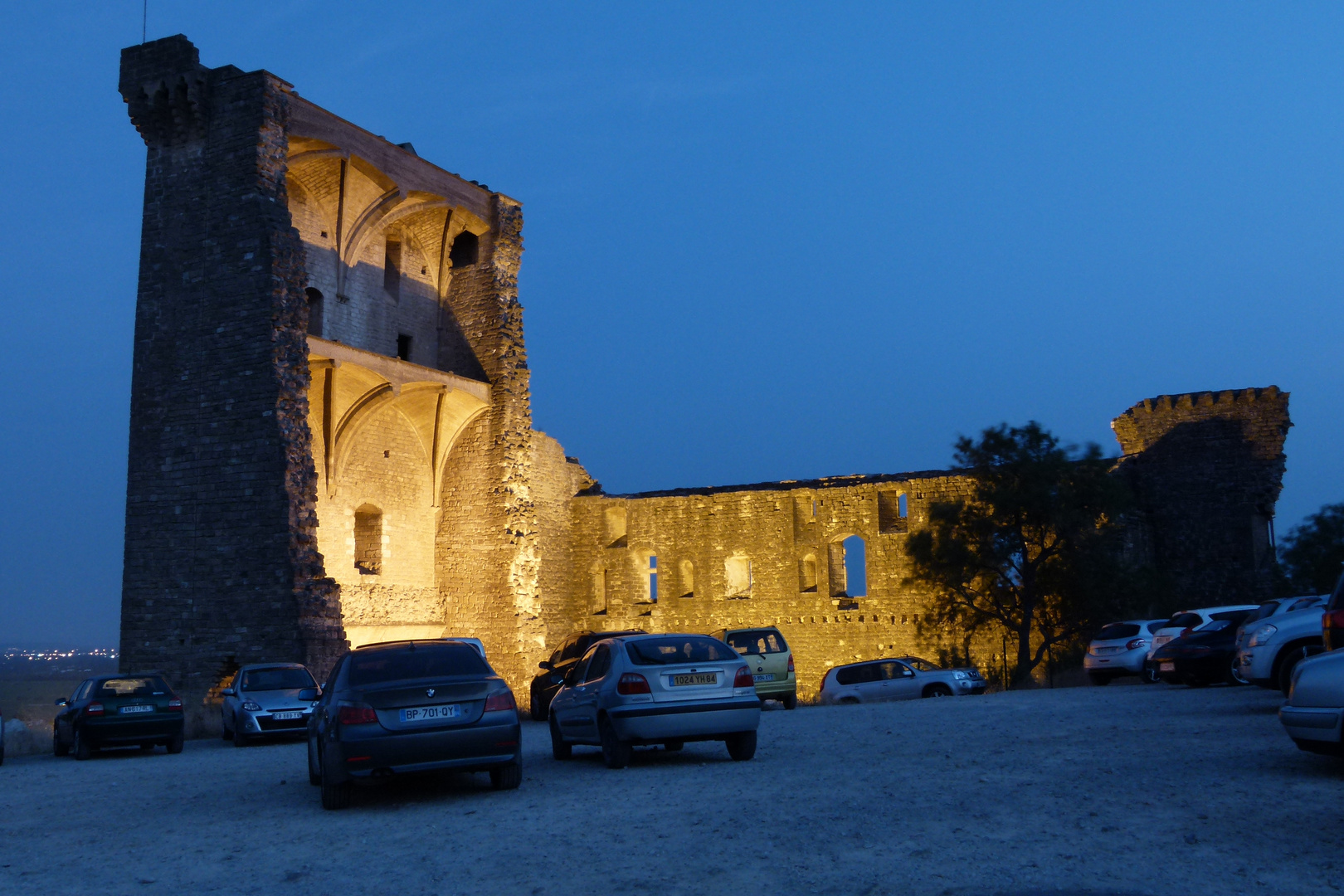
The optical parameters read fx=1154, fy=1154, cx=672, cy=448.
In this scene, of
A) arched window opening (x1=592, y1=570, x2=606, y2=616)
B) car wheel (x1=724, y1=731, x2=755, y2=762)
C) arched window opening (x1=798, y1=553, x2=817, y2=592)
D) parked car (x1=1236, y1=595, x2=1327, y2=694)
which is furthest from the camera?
arched window opening (x1=592, y1=570, x2=606, y2=616)

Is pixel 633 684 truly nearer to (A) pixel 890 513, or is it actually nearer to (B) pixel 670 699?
(B) pixel 670 699

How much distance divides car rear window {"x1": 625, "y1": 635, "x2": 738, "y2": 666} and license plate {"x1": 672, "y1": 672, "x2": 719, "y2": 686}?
19 centimetres

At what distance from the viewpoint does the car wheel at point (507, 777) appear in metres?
10.5

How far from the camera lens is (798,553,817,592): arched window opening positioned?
37062mm

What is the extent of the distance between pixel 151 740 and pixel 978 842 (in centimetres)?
1441

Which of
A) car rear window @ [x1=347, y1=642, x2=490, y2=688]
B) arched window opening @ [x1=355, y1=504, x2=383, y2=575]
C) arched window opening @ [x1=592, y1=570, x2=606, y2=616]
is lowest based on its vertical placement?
car rear window @ [x1=347, y1=642, x2=490, y2=688]

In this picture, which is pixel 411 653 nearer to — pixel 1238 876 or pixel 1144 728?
pixel 1238 876

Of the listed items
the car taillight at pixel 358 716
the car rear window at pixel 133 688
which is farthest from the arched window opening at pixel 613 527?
the car taillight at pixel 358 716

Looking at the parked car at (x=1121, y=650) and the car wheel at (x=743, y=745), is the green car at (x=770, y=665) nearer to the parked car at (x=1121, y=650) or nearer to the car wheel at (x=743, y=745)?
the parked car at (x=1121, y=650)

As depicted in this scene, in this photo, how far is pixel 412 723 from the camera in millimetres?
9820

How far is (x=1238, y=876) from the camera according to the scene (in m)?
6.01

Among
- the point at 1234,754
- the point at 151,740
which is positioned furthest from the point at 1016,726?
the point at 151,740

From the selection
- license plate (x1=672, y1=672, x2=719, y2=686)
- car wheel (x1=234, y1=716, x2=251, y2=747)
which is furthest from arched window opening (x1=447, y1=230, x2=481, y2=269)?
license plate (x1=672, y1=672, x2=719, y2=686)

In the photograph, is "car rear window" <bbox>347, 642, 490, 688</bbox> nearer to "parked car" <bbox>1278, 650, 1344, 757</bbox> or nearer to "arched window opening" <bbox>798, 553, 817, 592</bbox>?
"parked car" <bbox>1278, 650, 1344, 757</bbox>
